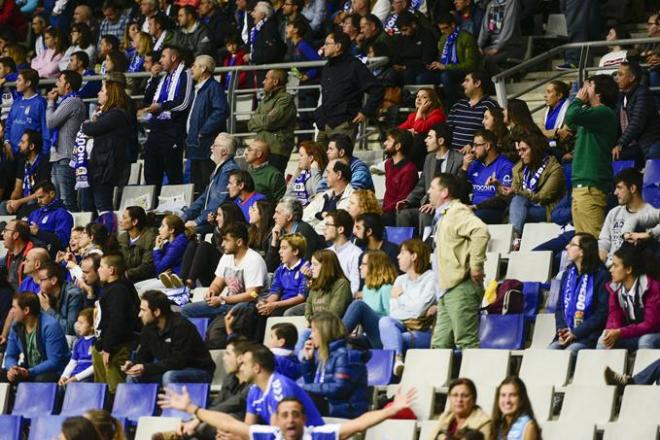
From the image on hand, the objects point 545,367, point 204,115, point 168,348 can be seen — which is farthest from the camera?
point 204,115

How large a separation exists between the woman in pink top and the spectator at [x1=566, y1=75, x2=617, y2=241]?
7.14 m

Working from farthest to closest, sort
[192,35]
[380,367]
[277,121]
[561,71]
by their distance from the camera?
1. [192,35]
2. [561,71]
3. [277,121]
4. [380,367]

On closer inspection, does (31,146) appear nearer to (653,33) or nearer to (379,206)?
(379,206)

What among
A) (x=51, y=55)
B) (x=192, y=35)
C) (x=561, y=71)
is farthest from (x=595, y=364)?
(x=51, y=55)

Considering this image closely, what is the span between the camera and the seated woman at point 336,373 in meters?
9.45

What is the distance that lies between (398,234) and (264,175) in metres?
1.54

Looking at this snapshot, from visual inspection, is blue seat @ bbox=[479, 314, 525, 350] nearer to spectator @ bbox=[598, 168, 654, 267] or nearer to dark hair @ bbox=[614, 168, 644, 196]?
spectator @ bbox=[598, 168, 654, 267]

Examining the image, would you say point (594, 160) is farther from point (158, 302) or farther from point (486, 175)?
point (158, 302)

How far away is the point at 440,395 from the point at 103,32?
8.88m

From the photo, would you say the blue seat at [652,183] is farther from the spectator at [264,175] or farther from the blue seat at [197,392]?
the blue seat at [197,392]

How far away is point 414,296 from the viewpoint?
10570 millimetres

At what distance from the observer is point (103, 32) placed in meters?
17.8

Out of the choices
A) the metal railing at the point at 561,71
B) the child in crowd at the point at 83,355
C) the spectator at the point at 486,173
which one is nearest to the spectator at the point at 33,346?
the child in crowd at the point at 83,355

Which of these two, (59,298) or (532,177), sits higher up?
(532,177)
